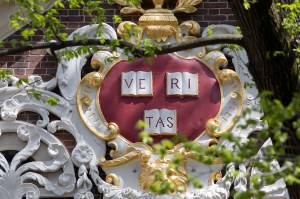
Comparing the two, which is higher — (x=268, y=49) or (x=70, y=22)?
(x=70, y=22)

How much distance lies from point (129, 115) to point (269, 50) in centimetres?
375

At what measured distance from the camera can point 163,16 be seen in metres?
16.0

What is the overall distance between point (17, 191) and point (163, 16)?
2.49 meters

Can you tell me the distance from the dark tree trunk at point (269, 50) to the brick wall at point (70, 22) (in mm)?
3894

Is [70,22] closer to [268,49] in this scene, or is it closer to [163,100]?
[163,100]

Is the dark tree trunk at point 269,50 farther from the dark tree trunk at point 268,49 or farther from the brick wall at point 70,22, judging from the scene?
the brick wall at point 70,22

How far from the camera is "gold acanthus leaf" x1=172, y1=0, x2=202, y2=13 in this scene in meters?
16.2

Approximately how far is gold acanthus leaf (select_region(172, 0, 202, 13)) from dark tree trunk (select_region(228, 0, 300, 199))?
12.4 ft

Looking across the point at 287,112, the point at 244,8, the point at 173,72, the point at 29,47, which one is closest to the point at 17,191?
the point at 173,72

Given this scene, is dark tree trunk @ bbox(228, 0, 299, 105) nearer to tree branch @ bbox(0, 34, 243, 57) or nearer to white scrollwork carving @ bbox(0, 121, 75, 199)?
tree branch @ bbox(0, 34, 243, 57)

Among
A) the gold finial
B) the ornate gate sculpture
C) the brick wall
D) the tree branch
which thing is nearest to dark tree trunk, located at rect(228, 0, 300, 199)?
the tree branch

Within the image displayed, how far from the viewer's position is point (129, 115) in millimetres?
15727

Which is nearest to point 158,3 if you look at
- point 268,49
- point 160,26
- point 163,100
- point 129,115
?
point 160,26

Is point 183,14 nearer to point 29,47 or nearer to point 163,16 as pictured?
point 163,16
